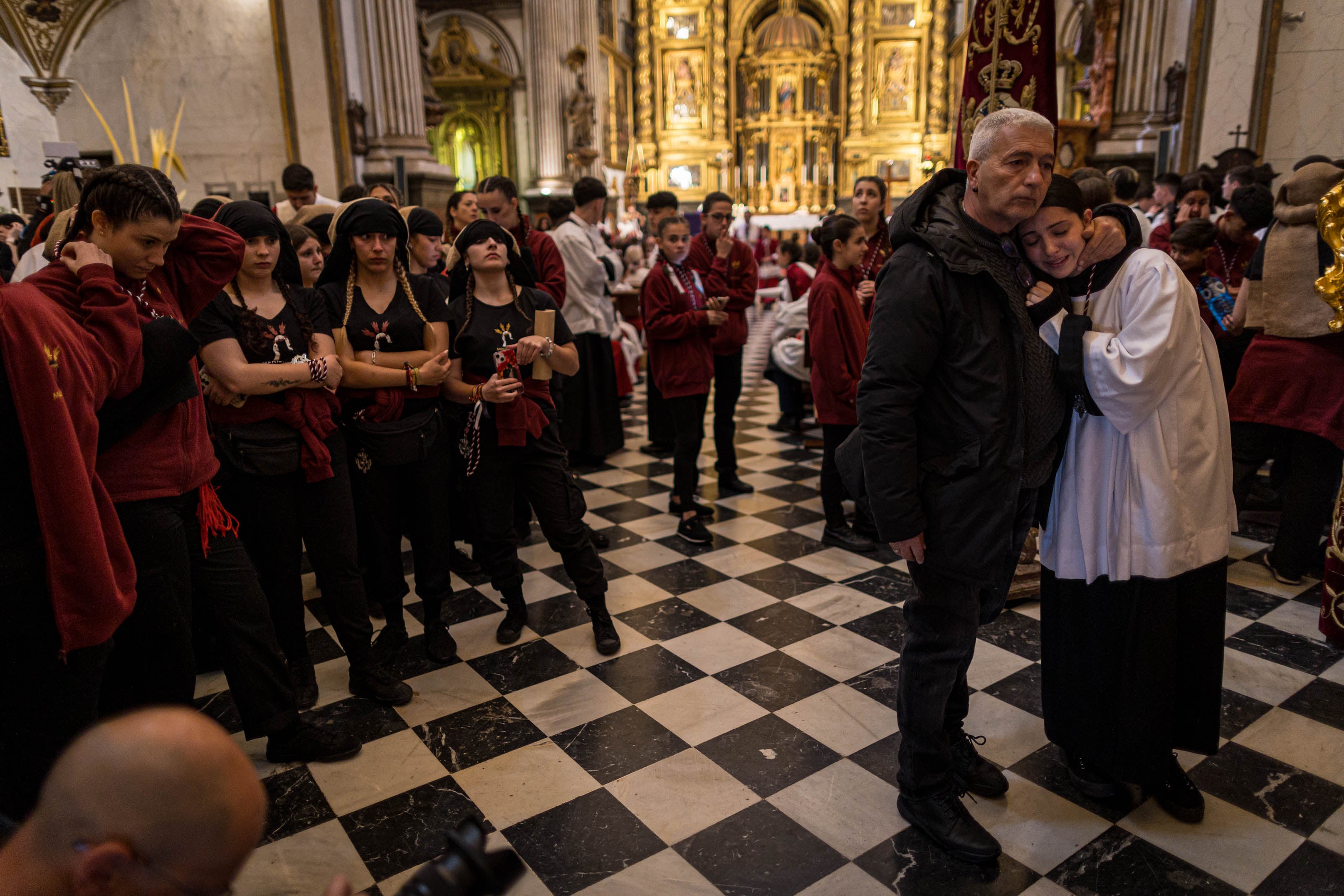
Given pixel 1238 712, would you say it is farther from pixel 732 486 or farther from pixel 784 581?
pixel 732 486

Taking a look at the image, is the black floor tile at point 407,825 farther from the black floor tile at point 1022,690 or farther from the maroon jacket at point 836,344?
the maroon jacket at point 836,344

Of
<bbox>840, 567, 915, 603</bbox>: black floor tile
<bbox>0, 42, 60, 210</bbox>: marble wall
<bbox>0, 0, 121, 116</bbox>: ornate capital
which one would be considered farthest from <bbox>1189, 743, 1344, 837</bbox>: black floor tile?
<bbox>0, 0, 121, 116</bbox>: ornate capital

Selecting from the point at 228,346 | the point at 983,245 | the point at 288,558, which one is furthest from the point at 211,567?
the point at 983,245

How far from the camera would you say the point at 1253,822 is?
7.16 feet

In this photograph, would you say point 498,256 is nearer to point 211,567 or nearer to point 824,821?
point 211,567

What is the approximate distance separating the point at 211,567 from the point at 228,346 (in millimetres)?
636

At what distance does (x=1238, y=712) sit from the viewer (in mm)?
2711

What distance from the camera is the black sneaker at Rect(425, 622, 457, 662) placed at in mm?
3189

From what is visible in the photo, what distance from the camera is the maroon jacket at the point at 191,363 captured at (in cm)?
194

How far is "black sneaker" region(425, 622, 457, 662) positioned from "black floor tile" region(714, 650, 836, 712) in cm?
103

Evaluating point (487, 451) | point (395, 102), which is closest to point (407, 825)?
point (487, 451)

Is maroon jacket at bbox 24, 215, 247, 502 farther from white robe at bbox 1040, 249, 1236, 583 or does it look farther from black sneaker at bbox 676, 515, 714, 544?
black sneaker at bbox 676, 515, 714, 544

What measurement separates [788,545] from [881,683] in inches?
57.0

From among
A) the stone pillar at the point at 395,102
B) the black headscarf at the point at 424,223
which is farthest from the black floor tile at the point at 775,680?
the stone pillar at the point at 395,102
